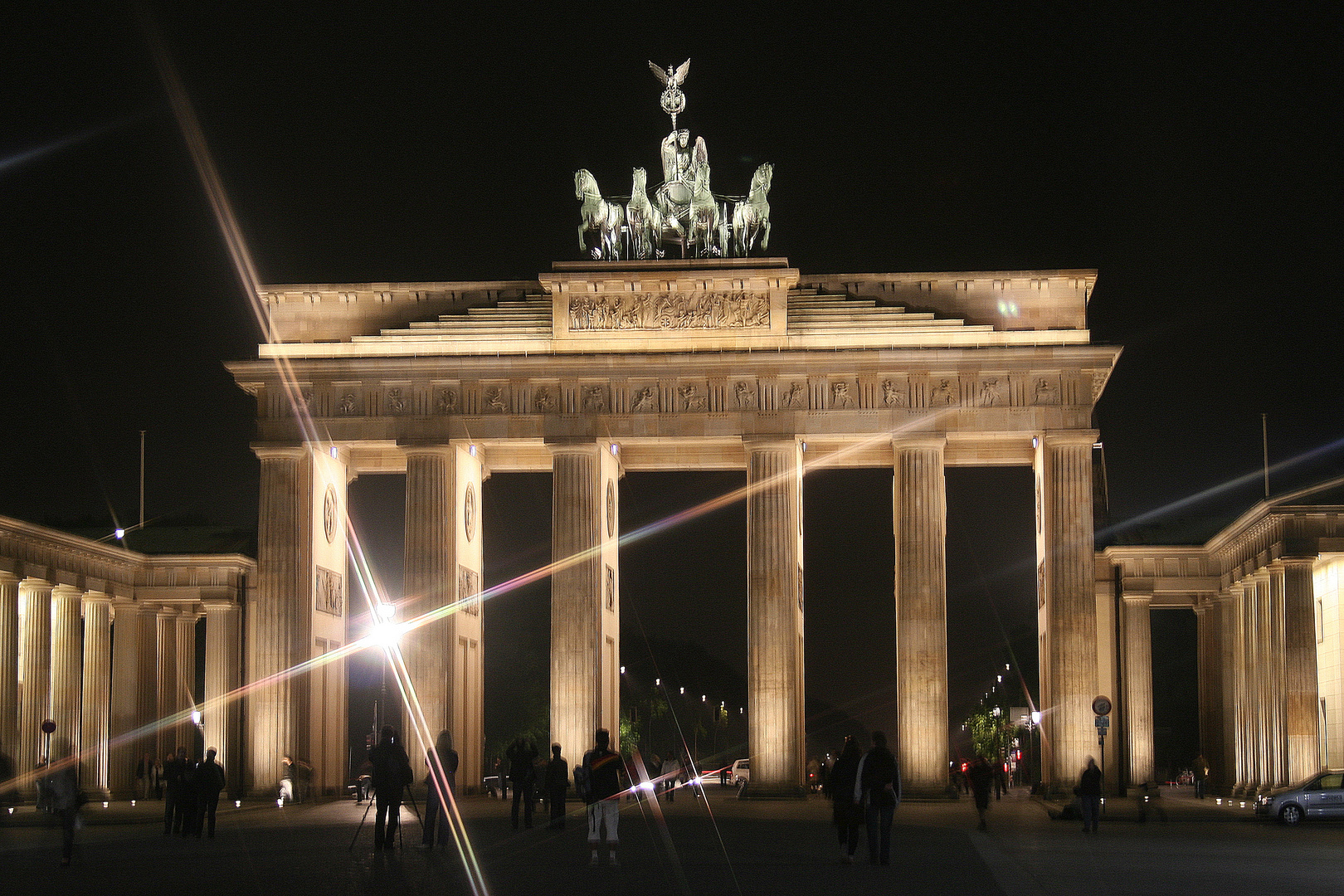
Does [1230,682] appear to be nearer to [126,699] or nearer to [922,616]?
[922,616]

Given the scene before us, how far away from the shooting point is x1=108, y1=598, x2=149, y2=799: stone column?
60.5 meters

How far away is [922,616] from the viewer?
51.3m

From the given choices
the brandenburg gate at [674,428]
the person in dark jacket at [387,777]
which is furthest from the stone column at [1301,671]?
the person in dark jacket at [387,777]

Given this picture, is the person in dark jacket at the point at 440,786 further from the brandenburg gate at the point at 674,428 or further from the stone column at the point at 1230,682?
the stone column at the point at 1230,682

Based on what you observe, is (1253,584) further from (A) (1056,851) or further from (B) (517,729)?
(B) (517,729)

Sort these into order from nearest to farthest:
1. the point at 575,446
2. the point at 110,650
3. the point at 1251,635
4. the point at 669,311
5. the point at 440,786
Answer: the point at 440,786 < the point at 575,446 < the point at 1251,635 < the point at 669,311 < the point at 110,650

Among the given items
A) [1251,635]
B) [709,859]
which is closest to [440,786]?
[709,859]

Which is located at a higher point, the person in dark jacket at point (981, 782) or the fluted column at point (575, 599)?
the fluted column at point (575, 599)

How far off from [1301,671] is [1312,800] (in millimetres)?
8467

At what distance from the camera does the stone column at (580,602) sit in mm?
51344

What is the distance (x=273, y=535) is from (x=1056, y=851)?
1262 inches

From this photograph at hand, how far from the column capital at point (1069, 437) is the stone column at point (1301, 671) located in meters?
7.74

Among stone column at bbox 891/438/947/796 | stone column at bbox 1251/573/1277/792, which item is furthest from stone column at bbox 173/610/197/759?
stone column at bbox 1251/573/1277/792

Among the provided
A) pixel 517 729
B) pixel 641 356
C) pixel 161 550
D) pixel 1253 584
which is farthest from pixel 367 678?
pixel 1253 584
